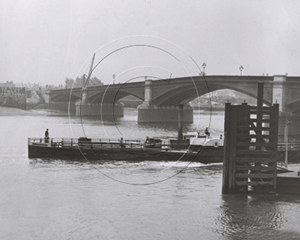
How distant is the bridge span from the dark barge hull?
8559 mm

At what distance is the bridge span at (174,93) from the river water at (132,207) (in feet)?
54.3

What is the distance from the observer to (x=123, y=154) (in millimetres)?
39469

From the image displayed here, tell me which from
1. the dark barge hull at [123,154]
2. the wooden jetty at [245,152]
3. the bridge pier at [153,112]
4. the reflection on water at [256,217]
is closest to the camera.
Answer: the reflection on water at [256,217]

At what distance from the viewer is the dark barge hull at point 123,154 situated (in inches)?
1511

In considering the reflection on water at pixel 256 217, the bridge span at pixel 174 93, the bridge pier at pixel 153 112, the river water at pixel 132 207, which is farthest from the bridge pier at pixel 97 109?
the reflection on water at pixel 256 217

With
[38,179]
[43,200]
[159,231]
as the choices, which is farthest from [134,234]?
[38,179]

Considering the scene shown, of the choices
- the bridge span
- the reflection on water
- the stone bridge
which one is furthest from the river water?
the stone bridge

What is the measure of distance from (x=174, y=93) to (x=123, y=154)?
39397mm

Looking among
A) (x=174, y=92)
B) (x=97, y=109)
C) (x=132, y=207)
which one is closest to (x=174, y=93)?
(x=174, y=92)

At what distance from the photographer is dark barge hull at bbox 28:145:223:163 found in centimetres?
3838

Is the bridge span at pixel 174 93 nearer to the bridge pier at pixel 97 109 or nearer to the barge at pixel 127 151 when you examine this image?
the bridge pier at pixel 97 109

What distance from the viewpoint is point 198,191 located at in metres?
27.5

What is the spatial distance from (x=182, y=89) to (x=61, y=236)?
184 feet

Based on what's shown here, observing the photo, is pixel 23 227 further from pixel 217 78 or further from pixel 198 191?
pixel 217 78
